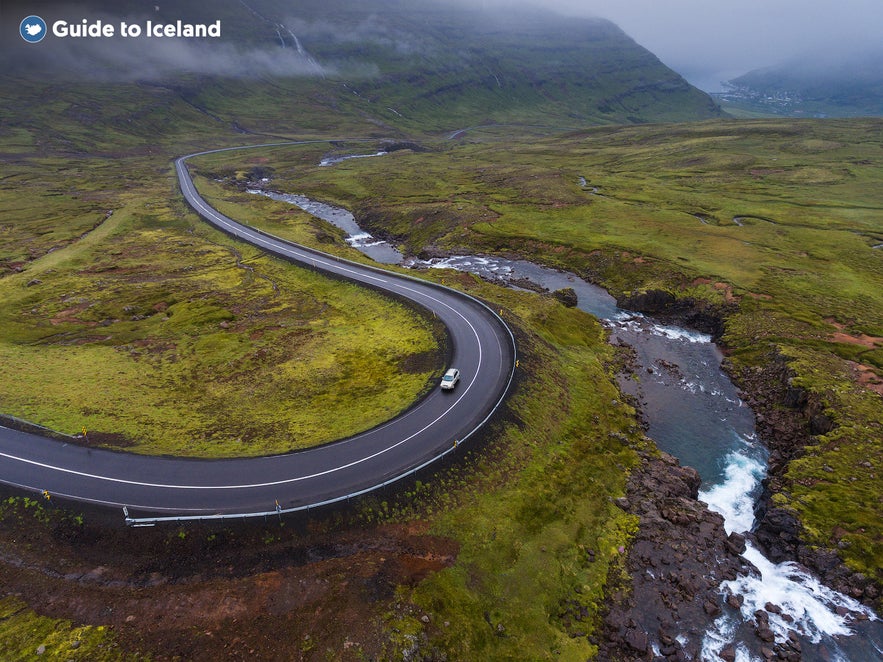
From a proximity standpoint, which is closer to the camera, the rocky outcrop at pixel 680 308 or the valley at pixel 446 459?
the valley at pixel 446 459

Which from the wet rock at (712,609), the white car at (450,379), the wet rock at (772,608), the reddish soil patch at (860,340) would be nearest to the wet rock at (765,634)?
the wet rock at (772,608)

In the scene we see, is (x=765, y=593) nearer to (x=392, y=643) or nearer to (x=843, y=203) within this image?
(x=392, y=643)

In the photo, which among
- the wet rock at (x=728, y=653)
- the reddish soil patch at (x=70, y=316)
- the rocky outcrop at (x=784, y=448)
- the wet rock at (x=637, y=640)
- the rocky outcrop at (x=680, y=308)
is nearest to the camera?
the wet rock at (x=728, y=653)

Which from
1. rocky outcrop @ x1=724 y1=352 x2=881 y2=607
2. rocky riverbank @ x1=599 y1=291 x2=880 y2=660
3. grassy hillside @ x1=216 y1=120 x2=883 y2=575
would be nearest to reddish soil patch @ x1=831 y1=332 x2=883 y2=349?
grassy hillside @ x1=216 y1=120 x2=883 y2=575

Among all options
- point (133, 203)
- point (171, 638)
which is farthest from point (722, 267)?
point (133, 203)

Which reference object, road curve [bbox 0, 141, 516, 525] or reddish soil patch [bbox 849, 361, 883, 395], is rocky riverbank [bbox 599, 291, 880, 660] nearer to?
reddish soil patch [bbox 849, 361, 883, 395]

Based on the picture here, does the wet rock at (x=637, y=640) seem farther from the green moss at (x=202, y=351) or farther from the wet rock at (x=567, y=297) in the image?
the wet rock at (x=567, y=297)
